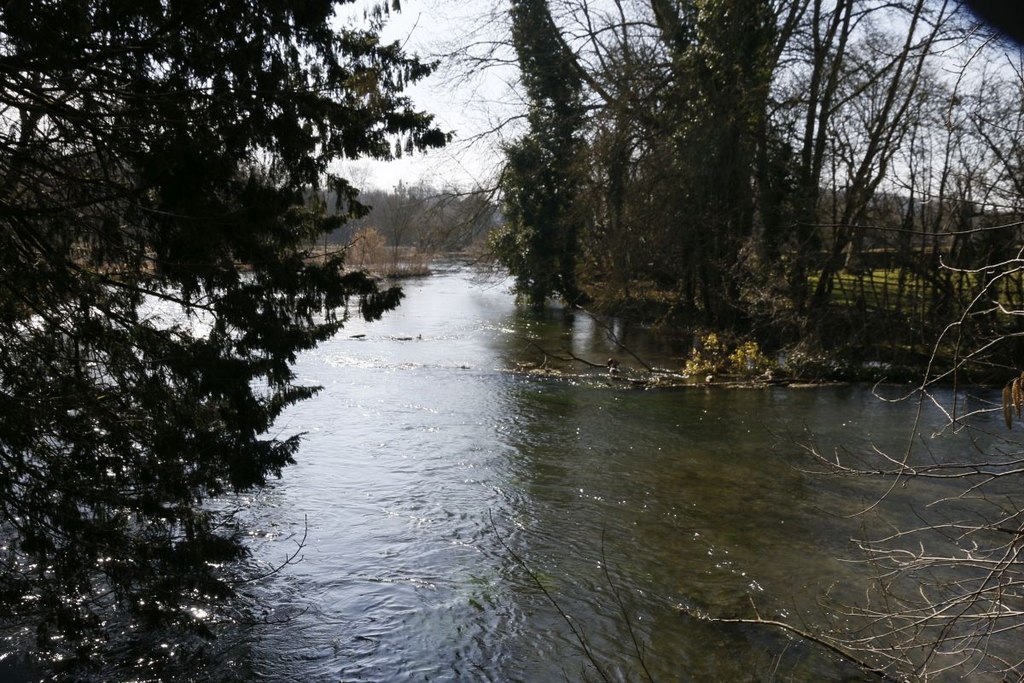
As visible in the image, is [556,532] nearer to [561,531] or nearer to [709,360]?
[561,531]

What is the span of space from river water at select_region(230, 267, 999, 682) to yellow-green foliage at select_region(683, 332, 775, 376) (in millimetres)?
1549

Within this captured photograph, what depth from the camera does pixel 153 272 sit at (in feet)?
23.6

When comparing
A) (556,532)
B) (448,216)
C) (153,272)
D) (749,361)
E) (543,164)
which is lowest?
(556,532)

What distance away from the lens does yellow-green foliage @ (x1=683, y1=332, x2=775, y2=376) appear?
17109 mm

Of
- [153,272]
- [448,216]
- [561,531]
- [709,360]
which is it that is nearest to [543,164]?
[448,216]

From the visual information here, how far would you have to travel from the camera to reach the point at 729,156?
19047 mm

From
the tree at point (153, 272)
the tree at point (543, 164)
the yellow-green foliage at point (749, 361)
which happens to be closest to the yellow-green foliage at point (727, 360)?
the yellow-green foliage at point (749, 361)

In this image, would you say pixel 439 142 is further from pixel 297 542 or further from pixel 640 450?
pixel 640 450

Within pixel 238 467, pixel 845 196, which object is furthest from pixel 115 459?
pixel 845 196

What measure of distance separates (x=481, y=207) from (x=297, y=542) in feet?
59.7

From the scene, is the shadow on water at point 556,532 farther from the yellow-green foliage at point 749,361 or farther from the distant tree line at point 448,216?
the distant tree line at point 448,216

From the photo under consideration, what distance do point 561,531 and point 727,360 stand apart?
10.4m

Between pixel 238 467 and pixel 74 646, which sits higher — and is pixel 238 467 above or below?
above

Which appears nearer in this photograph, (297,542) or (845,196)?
(297,542)
